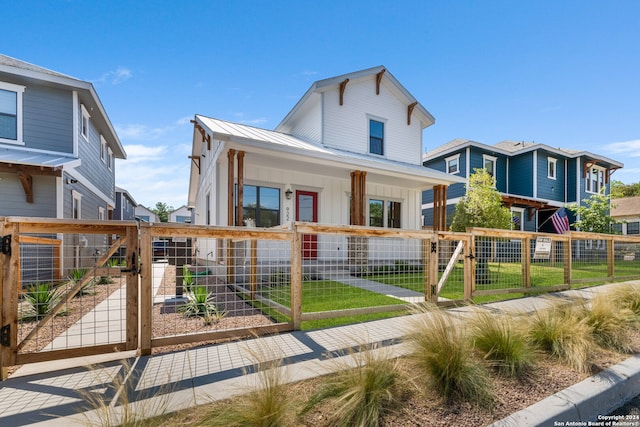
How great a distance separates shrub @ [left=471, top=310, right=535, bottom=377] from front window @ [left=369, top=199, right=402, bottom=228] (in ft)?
29.0

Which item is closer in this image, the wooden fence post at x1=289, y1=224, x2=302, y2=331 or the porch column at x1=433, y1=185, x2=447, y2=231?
the wooden fence post at x1=289, y1=224, x2=302, y2=331

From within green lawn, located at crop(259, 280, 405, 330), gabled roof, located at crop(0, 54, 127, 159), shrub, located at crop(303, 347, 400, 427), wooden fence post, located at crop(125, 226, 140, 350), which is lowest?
green lawn, located at crop(259, 280, 405, 330)

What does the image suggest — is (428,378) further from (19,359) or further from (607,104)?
(607,104)

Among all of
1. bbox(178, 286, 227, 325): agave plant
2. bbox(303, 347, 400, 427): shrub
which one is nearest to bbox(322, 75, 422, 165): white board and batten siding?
bbox(178, 286, 227, 325): agave plant

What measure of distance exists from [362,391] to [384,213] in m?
10.5

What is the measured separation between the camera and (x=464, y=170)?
1775cm

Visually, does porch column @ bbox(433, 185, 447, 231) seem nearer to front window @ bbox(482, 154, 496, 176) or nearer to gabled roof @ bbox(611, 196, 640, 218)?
front window @ bbox(482, 154, 496, 176)

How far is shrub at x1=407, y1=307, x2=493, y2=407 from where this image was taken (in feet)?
7.76

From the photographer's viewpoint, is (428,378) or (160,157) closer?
(428,378)

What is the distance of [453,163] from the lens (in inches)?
732

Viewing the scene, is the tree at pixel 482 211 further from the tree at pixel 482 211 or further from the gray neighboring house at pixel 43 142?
the gray neighboring house at pixel 43 142

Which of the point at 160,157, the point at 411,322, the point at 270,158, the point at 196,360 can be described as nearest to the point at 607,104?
the point at 270,158

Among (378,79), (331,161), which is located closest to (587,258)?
(331,161)

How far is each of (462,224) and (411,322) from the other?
11.2m
